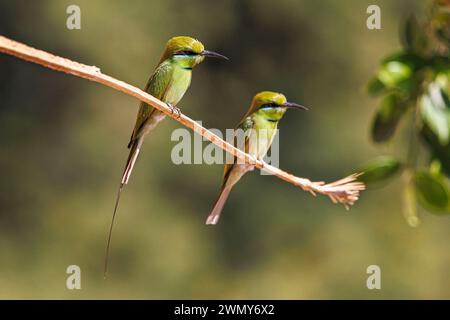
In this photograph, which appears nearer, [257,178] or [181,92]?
[181,92]

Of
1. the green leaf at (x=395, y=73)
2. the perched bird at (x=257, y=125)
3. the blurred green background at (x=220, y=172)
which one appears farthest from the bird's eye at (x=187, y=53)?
the blurred green background at (x=220, y=172)

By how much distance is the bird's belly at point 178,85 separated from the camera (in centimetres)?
87

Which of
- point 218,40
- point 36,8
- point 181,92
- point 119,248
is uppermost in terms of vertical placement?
point 36,8

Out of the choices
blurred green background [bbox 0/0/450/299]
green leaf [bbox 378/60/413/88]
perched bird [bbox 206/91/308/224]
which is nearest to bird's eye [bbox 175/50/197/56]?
perched bird [bbox 206/91/308/224]

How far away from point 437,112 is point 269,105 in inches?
10.4

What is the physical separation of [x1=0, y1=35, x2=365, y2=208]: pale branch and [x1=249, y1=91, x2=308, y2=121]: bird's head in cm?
28

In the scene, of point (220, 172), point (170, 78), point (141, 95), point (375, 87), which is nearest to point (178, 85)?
point (170, 78)

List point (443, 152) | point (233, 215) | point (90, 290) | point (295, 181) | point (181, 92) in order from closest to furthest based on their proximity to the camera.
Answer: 1. point (295, 181)
2. point (443, 152)
3. point (181, 92)
4. point (90, 290)
5. point (233, 215)

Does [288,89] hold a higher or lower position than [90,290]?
higher

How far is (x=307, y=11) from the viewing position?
4434mm

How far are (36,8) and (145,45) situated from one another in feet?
2.60

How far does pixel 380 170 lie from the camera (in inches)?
29.8

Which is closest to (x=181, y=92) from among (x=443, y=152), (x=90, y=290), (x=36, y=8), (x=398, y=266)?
(x=443, y=152)

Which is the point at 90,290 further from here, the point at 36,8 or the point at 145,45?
the point at 36,8
